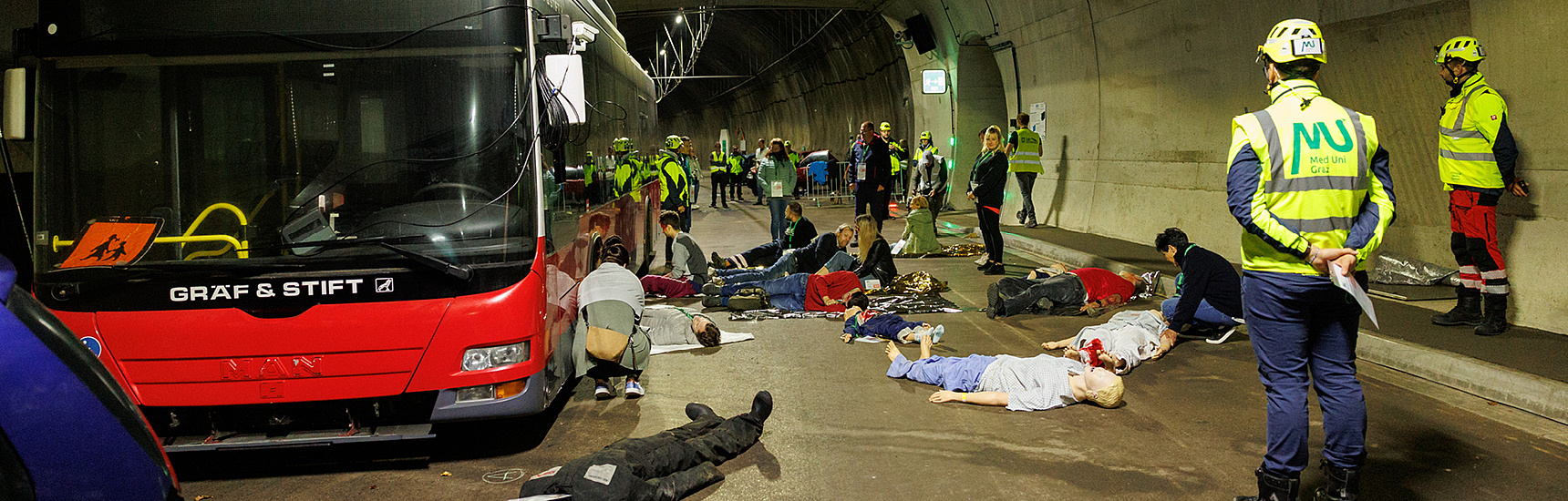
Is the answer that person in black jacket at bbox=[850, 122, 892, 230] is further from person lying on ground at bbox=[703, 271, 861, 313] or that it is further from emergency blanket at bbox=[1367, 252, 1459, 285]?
emergency blanket at bbox=[1367, 252, 1459, 285]

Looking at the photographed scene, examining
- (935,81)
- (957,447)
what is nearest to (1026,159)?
(935,81)

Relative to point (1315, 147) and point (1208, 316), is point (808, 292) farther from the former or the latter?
point (1315, 147)

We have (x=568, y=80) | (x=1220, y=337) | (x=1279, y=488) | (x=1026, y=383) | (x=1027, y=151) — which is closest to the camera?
(x=1279, y=488)

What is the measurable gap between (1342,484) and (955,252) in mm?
9906

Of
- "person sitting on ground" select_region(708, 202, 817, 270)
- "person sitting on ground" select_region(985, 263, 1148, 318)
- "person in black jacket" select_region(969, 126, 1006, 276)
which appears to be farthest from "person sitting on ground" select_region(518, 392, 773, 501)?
"person in black jacket" select_region(969, 126, 1006, 276)

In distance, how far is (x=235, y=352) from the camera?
4.45m

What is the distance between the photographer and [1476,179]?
6730mm

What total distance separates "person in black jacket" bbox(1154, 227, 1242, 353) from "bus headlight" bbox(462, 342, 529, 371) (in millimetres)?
4567

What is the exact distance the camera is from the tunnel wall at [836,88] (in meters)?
26.0

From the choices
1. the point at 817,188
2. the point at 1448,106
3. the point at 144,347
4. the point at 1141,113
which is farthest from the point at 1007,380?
the point at 817,188

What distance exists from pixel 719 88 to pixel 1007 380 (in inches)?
1729

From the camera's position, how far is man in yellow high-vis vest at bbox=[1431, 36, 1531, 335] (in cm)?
664

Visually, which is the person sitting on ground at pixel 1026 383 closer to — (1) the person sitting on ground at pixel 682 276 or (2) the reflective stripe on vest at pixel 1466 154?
(2) the reflective stripe on vest at pixel 1466 154

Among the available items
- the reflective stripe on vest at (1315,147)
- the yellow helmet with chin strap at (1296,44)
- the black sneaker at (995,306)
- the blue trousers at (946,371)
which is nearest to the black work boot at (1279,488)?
the reflective stripe on vest at (1315,147)
